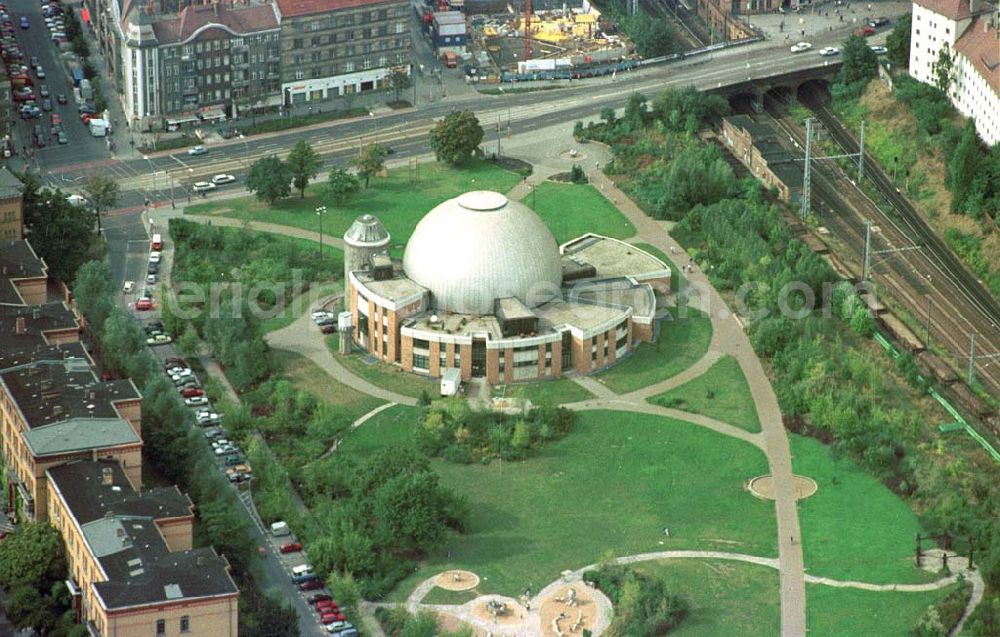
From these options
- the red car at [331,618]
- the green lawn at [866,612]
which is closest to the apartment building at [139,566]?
the red car at [331,618]

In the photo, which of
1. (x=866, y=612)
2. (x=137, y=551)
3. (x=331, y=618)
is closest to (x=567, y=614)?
(x=331, y=618)

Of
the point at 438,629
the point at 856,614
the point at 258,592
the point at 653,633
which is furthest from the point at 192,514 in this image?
the point at 856,614

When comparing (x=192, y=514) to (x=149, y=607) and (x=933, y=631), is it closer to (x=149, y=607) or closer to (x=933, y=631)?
(x=149, y=607)

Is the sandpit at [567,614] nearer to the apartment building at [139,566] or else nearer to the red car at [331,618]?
the red car at [331,618]

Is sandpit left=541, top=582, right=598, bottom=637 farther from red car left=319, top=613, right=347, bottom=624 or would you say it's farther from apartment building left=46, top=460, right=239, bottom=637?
apartment building left=46, top=460, right=239, bottom=637

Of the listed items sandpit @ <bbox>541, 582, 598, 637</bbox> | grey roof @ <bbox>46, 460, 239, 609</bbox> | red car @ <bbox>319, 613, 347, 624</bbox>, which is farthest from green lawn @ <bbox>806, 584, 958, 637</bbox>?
grey roof @ <bbox>46, 460, 239, 609</bbox>

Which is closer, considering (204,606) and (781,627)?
(204,606)

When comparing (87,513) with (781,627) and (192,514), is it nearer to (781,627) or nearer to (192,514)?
(192,514)

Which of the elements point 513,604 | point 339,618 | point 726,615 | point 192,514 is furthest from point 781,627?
point 192,514
